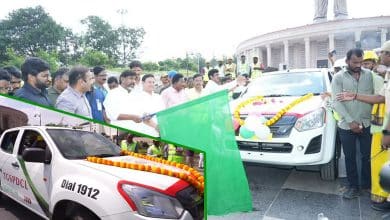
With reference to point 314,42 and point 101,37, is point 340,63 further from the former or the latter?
point 101,37

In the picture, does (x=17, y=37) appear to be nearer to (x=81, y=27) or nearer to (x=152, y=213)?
(x=81, y=27)

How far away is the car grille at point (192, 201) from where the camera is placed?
36.4 inches

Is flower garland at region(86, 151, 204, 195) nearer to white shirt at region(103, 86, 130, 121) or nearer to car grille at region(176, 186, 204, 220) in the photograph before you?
car grille at region(176, 186, 204, 220)

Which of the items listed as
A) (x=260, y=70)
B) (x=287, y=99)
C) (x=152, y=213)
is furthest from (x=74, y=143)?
(x=287, y=99)

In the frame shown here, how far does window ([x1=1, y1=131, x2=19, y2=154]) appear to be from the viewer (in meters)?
1.21

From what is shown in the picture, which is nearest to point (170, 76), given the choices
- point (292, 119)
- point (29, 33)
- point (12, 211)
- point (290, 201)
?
point (29, 33)

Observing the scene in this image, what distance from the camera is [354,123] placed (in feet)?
6.43

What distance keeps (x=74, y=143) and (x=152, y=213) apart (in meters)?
0.38

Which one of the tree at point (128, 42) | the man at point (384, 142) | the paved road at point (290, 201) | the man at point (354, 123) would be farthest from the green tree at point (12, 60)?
the man at point (384, 142)

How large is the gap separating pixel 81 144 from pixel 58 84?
0.96ft

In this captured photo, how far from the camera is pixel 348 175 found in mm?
2025

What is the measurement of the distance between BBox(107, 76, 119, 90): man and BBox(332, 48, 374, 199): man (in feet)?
3.20

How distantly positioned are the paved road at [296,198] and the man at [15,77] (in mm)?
639

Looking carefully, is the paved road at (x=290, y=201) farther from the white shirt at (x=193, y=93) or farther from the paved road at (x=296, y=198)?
the white shirt at (x=193, y=93)
